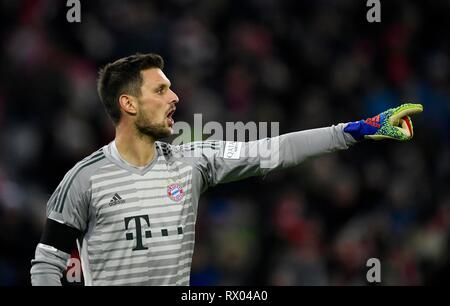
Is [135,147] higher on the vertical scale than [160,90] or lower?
lower

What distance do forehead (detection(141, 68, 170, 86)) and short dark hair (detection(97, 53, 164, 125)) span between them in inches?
0.8

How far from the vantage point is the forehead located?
4480 mm

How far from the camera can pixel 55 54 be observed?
8180 mm

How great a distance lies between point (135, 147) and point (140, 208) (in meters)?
0.35

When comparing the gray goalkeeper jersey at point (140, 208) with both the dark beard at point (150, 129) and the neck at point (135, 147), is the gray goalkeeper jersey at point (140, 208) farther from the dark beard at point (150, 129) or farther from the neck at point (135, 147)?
the dark beard at point (150, 129)

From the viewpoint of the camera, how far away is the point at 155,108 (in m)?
4.44

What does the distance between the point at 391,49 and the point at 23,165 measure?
4606 millimetres

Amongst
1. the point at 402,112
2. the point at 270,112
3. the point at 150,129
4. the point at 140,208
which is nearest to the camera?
the point at 402,112

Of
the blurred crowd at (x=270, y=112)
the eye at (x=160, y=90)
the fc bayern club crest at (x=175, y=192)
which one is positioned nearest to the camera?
the fc bayern club crest at (x=175, y=192)

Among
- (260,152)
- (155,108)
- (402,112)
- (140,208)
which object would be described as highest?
(155,108)

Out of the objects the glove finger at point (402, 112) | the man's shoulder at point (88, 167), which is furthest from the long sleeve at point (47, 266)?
the glove finger at point (402, 112)

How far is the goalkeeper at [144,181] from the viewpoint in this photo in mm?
4191

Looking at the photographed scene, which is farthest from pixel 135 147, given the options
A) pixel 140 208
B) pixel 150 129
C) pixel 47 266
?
pixel 47 266

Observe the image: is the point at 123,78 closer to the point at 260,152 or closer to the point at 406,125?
the point at 260,152
